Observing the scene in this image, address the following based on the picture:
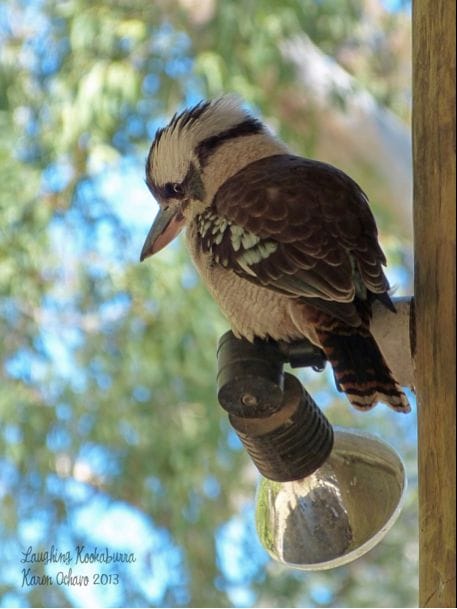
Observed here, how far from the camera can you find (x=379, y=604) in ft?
20.8

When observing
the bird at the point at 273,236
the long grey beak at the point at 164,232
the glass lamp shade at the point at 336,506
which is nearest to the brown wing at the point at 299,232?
the bird at the point at 273,236

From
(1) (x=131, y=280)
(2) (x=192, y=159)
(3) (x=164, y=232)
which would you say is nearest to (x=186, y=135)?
(2) (x=192, y=159)

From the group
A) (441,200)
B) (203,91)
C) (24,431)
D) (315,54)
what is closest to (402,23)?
(315,54)

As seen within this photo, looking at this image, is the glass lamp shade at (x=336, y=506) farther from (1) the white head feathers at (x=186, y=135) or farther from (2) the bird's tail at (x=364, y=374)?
(1) the white head feathers at (x=186, y=135)

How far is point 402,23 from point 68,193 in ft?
9.30

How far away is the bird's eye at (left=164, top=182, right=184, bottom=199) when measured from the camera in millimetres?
2248

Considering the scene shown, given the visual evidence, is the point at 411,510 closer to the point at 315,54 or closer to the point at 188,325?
the point at 188,325

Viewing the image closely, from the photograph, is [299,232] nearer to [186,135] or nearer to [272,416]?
[272,416]

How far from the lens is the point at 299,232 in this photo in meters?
1.94

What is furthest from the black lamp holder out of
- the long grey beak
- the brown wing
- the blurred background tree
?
the blurred background tree

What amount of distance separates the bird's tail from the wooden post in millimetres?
159

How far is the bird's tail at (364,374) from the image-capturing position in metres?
1.75

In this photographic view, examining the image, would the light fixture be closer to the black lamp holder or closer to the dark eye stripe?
the black lamp holder

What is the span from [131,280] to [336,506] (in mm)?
3711
